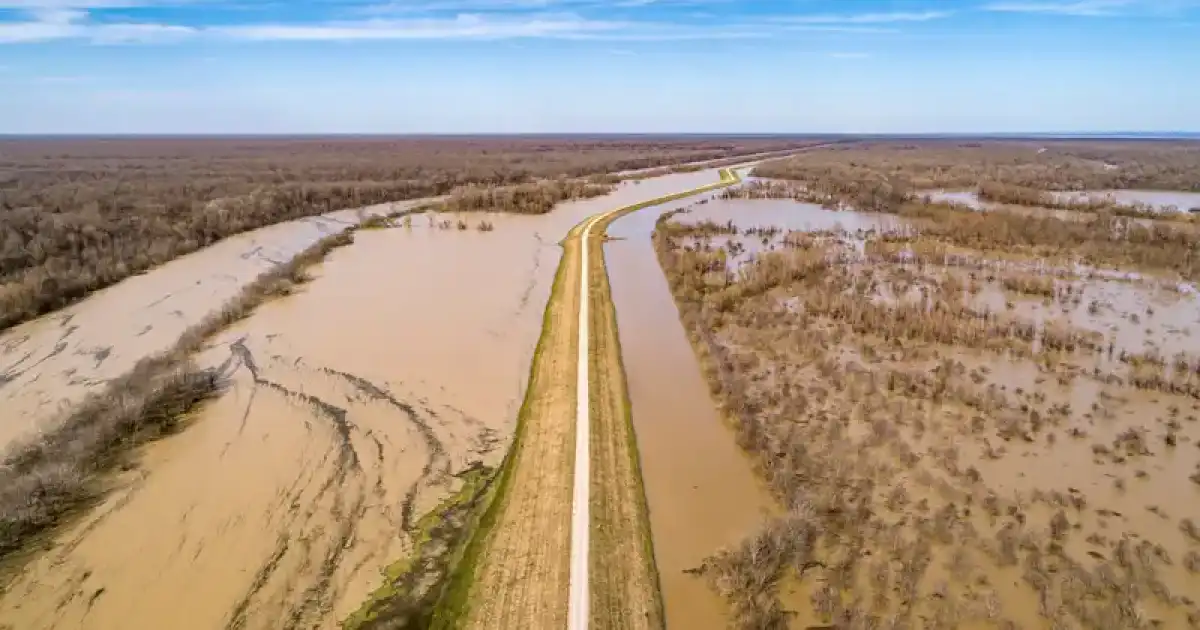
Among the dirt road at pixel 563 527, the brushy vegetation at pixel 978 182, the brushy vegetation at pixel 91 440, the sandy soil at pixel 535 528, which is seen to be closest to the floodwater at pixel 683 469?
the dirt road at pixel 563 527

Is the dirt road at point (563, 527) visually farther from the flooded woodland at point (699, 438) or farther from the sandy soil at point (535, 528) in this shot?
the flooded woodland at point (699, 438)

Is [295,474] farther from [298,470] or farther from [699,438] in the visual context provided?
[699,438]

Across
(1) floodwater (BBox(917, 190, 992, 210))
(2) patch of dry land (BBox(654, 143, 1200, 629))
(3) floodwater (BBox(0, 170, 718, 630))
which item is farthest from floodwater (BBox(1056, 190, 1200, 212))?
(3) floodwater (BBox(0, 170, 718, 630))

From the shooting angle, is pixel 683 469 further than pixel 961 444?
No

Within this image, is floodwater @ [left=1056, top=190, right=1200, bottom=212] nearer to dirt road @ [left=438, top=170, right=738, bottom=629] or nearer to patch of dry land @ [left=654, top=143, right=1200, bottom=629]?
patch of dry land @ [left=654, top=143, right=1200, bottom=629]

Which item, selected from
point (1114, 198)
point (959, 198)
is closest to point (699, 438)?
point (959, 198)

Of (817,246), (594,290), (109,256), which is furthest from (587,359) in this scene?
(109,256)
